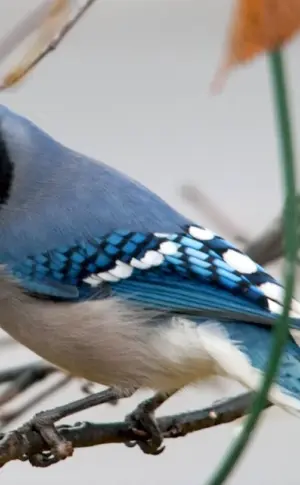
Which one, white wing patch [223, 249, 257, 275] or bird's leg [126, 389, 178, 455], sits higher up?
white wing patch [223, 249, 257, 275]

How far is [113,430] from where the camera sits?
771 mm

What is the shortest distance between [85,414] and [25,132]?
2.73 feet

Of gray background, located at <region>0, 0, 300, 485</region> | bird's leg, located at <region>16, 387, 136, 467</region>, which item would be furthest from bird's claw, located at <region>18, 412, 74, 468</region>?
gray background, located at <region>0, 0, 300, 485</region>

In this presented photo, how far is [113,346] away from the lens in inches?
31.0

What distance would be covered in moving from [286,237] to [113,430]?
421 mm

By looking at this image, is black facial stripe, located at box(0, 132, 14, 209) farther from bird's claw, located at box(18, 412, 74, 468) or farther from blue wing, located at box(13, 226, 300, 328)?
bird's claw, located at box(18, 412, 74, 468)

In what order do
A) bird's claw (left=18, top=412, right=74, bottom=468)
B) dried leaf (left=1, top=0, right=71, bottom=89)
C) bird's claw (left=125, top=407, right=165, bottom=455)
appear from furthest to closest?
1. bird's claw (left=125, top=407, right=165, bottom=455)
2. bird's claw (left=18, top=412, right=74, bottom=468)
3. dried leaf (left=1, top=0, right=71, bottom=89)

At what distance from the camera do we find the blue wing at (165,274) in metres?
0.74

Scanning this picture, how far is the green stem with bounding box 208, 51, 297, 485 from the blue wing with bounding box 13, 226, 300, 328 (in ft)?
1.02

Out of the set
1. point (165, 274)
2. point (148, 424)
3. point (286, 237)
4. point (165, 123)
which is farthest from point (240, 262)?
point (165, 123)

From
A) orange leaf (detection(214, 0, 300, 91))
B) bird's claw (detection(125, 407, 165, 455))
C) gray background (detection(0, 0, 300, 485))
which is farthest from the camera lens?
gray background (detection(0, 0, 300, 485))

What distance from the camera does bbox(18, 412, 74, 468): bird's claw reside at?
0.72m

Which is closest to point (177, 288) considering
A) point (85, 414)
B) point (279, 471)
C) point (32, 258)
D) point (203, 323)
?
point (203, 323)

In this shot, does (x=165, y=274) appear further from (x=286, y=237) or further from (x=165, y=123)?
(x=165, y=123)
